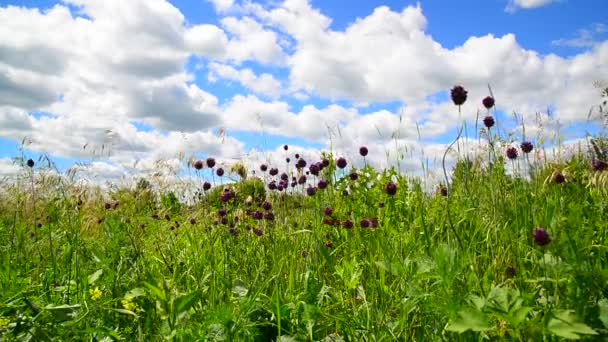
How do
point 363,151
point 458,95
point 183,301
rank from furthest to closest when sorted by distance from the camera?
point 363,151 < point 458,95 < point 183,301

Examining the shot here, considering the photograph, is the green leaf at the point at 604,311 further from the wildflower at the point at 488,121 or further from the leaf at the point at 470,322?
the wildflower at the point at 488,121

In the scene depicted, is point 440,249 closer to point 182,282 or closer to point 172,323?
point 172,323

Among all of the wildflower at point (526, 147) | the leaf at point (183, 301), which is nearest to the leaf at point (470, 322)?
the leaf at point (183, 301)

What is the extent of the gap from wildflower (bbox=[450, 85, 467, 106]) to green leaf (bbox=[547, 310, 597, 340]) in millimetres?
1285

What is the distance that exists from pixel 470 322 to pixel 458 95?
4.43 feet

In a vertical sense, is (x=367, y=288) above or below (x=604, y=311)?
below

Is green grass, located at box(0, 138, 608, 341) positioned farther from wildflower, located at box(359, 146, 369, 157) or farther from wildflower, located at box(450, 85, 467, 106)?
wildflower, located at box(450, 85, 467, 106)

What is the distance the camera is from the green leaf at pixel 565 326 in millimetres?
1231

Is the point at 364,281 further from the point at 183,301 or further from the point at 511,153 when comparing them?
the point at 511,153

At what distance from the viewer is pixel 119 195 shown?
21.4 ft

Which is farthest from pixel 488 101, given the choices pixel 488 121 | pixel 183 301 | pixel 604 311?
pixel 183 301

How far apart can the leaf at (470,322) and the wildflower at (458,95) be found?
4.19 feet

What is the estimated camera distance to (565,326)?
49.7 inches

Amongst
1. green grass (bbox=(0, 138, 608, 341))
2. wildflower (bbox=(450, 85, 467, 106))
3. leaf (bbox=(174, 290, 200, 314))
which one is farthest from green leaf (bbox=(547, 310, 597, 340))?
wildflower (bbox=(450, 85, 467, 106))
